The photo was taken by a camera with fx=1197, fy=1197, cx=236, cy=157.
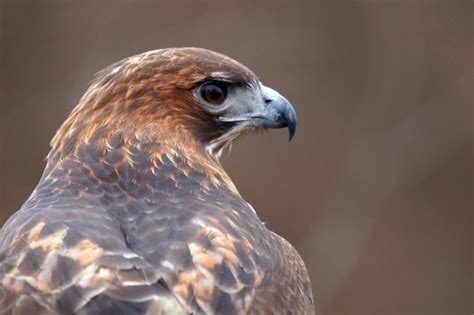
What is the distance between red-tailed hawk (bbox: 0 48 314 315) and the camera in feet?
10.7

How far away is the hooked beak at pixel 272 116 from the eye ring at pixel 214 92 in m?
0.08

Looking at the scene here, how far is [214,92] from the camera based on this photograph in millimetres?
4426

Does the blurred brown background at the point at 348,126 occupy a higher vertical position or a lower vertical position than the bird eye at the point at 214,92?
lower

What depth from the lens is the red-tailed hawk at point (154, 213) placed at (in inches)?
128

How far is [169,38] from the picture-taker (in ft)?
32.9

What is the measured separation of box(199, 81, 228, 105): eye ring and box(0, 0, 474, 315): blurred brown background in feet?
17.3

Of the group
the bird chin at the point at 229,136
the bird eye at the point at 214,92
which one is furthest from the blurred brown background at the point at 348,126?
the bird eye at the point at 214,92

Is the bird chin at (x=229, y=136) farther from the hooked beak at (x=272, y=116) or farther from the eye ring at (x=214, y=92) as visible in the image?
the eye ring at (x=214, y=92)

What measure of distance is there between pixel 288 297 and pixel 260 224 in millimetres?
366

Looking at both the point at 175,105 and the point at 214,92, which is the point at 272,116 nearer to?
the point at 214,92

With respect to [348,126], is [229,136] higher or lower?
higher

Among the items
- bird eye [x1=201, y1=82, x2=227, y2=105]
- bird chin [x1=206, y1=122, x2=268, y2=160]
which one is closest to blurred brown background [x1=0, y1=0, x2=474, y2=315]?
bird chin [x1=206, y1=122, x2=268, y2=160]

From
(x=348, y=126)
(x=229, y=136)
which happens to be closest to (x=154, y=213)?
(x=229, y=136)

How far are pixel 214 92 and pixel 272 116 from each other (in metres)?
0.24
